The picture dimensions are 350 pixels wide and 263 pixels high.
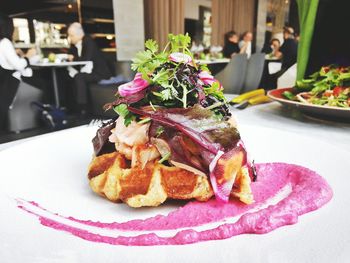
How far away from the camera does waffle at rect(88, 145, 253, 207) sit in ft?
2.32

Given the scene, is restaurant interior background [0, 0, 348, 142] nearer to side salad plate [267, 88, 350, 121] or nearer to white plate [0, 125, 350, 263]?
side salad plate [267, 88, 350, 121]

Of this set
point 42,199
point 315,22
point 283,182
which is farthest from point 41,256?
point 315,22

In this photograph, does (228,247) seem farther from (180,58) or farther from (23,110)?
(23,110)

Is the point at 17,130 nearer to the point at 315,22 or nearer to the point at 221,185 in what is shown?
the point at 315,22

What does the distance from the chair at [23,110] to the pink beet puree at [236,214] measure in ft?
17.0

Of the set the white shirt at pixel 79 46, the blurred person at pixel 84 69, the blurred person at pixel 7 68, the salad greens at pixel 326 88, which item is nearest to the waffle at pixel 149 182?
the salad greens at pixel 326 88

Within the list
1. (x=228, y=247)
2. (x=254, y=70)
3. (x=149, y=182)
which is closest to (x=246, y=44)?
(x=254, y=70)

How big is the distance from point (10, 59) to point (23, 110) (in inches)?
35.4

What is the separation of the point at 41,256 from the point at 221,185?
387 mm

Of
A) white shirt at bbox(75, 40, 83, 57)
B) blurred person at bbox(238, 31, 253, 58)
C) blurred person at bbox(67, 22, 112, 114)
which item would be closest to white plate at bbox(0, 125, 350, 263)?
blurred person at bbox(67, 22, 112, 114)

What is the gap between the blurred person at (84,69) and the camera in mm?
6719

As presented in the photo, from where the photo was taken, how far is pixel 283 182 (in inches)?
31.2

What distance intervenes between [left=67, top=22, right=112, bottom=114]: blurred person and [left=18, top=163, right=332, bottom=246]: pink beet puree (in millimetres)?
6375

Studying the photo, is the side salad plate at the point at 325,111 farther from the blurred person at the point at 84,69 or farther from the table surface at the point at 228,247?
the blurred person at the point at 84,69
